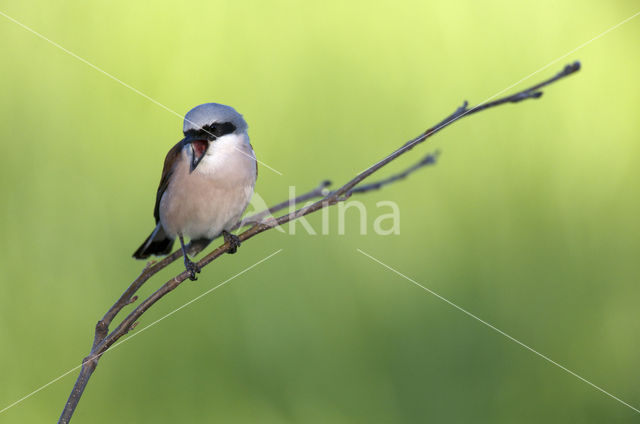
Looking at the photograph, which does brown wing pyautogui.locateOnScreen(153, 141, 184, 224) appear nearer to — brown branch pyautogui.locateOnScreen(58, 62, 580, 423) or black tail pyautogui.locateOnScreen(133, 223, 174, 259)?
black tail pyautogui.locateOnScreen(133, 223, 174, 259)

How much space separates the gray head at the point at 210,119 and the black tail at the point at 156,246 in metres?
0.57

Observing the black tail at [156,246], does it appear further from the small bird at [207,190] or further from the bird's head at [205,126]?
the bird's head at [205,126]

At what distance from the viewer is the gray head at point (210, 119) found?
1.56 meters

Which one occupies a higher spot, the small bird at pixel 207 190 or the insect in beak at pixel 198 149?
the insect in beak at pixel 198 149

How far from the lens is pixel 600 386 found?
7.26 ft

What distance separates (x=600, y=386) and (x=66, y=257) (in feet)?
6.14

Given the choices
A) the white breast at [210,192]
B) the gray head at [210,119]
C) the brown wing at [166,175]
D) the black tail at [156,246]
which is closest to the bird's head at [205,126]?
the gray head at [210,119]

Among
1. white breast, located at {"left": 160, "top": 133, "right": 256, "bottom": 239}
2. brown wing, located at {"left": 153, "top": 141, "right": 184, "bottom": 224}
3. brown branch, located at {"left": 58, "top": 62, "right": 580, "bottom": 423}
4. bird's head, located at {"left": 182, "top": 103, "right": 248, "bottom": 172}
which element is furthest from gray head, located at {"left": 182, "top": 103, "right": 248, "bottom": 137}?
brown branch, located at {"left": 58, "top": 62, "right": 580, "bottom": 423}

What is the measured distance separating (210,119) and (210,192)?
1.28 ft

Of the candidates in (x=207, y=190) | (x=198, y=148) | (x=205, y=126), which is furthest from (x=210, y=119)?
(x=207, y=190)

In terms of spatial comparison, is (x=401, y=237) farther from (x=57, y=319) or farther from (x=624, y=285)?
(x=57, y=319)

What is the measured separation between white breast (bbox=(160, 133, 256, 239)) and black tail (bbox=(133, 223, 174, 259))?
0.43ft

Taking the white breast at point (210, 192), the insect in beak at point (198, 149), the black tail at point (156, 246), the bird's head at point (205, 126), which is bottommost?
the black tail at point (156, 246)

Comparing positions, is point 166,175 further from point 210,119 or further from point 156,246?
point 210,119
